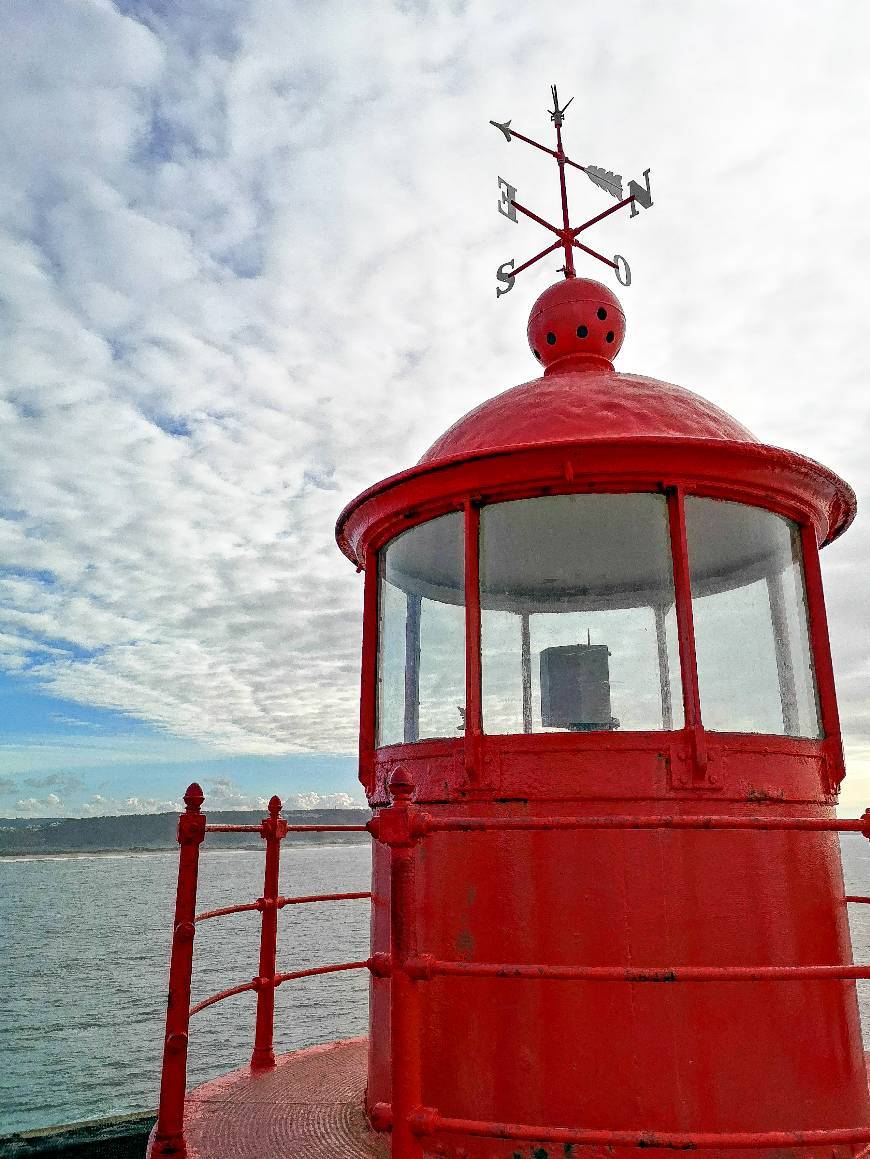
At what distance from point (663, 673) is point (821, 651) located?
0.76 metres

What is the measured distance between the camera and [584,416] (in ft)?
12.6

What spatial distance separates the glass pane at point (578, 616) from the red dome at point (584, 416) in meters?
0.32

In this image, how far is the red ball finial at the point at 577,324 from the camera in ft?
15.8

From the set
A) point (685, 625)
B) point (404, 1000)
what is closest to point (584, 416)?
point (685, 625)

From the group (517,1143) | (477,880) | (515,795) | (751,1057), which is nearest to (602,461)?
(515,795)

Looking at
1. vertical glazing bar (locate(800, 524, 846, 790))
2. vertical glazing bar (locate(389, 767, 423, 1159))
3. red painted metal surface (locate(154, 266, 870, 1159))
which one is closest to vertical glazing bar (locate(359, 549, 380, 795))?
red painted metal surface (locate(154, 266, 870, 1159))

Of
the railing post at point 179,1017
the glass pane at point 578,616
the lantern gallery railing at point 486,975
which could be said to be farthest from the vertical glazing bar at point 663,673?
the railing post at point 179,1017

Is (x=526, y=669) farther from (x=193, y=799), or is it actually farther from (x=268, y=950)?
(x=268, y=950)

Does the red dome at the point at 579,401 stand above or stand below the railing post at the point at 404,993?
above

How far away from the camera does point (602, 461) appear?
3.56 m

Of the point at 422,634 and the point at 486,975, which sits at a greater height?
the point at 422,634

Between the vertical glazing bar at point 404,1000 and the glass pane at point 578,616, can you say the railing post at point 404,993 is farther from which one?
the glass pane at point 578,616

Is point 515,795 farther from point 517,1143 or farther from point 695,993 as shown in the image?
point 517,1143

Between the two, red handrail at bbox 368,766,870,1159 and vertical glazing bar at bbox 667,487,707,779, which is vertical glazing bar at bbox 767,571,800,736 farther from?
red handrail at bbox 368,766,870,1159
